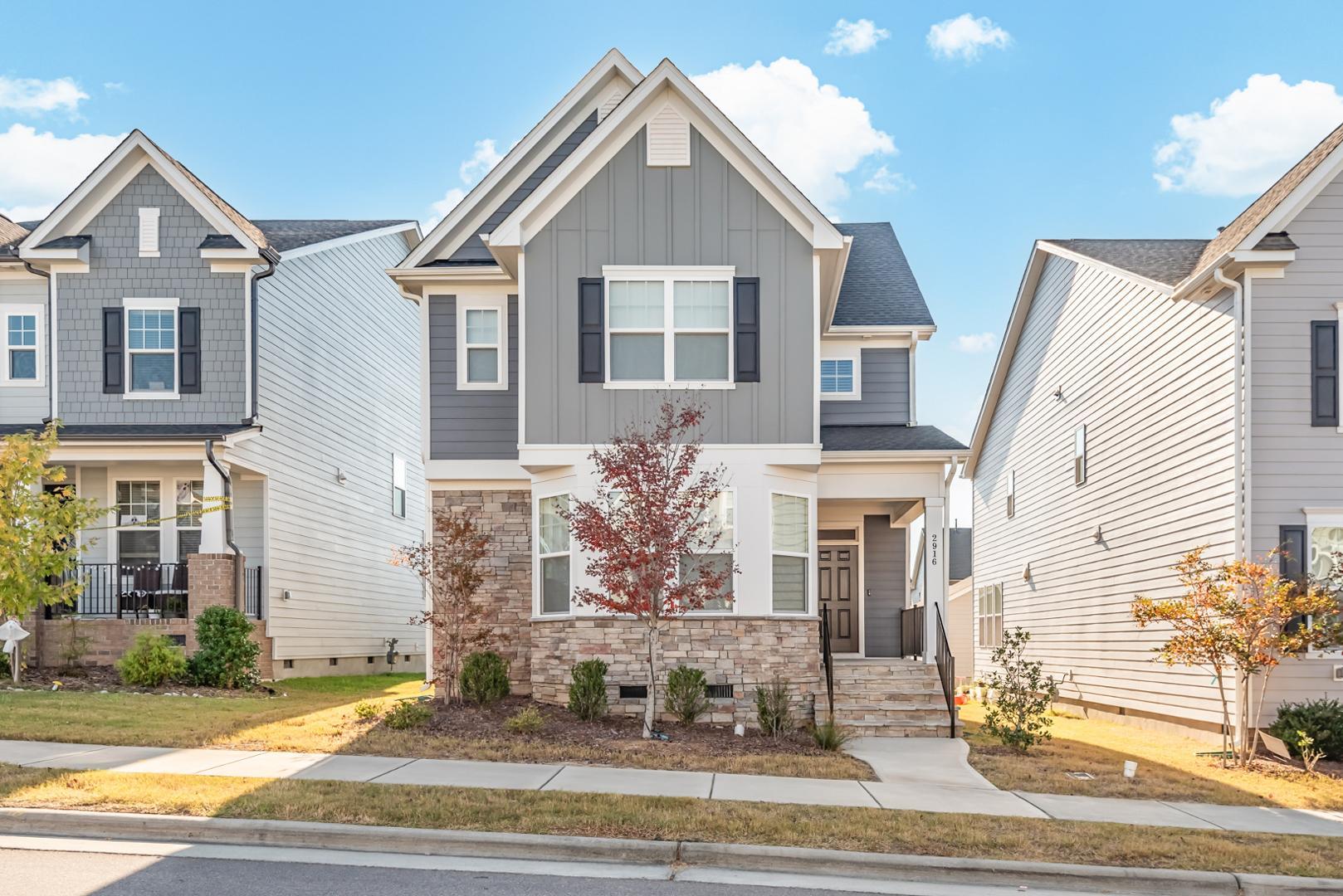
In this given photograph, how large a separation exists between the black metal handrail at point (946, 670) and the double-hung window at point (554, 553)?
16.7ft

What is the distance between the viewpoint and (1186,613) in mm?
14320

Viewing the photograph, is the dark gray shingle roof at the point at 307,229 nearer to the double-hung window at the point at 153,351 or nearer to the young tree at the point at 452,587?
the double-hung window at the point at 153,351

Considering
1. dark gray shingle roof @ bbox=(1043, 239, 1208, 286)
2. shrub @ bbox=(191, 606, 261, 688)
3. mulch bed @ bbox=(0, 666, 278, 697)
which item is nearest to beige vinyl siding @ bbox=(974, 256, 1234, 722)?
dark gray shingle roof @ bbox=(1043, 239, 1208, 286)

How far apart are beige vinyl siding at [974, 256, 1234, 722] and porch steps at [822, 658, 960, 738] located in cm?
369

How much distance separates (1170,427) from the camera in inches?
696

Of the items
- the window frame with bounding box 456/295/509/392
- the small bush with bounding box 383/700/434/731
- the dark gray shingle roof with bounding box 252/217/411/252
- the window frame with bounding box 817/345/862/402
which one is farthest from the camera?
the dark gray shingle roof with bounding box 252/217/411/252

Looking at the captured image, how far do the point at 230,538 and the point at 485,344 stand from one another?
5.98 metres

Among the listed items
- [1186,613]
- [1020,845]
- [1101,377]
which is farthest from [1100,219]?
[1020,845]

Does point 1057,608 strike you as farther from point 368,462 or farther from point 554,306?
point 368,462

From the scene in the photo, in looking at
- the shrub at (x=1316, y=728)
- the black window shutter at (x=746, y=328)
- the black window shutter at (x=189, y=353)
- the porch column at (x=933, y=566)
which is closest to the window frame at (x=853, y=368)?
the porch column at (x=933, y=566)

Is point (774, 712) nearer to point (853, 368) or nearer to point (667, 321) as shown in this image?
point (667, 321)

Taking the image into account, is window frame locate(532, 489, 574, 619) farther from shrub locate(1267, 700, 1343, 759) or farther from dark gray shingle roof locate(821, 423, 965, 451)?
shrub locate(1267, 700, 1343, 759)

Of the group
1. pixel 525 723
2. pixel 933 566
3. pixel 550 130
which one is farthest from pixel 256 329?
pixel 933 566

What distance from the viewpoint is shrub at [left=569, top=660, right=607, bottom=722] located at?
1485 cm
